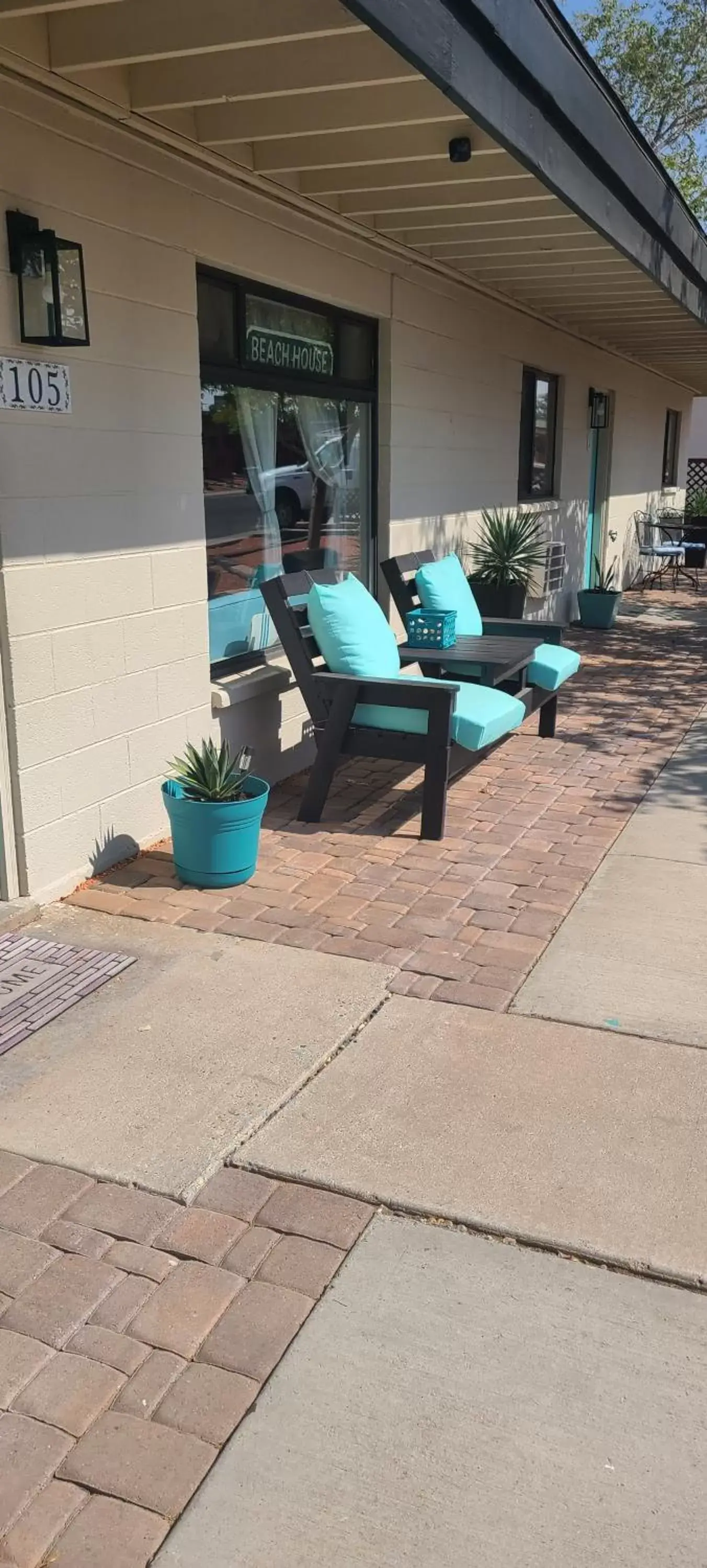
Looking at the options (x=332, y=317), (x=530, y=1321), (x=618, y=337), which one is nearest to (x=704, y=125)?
(x=618, y=337)

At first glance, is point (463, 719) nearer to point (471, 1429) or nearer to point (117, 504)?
point (117, 504)

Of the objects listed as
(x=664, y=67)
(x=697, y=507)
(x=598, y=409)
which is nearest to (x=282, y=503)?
(x=598, y=409)

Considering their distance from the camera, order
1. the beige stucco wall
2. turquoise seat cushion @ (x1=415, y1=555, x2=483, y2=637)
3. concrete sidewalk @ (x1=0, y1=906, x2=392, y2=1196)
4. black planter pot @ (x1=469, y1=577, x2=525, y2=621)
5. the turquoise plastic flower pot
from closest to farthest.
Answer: concrete sidewalk @ (x1=0, y1=906, x2=392, y2=1196) < the beige stucco wall < the turquoise plastic flower pot < turquoise seat cushion @ (x1=415, y1=555, x2=483, y2=637) < black planter pot @ (x1=469, y1=577, x2=525, y2=621)

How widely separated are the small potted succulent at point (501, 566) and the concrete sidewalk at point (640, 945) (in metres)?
3.42

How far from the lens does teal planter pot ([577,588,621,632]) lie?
11.9m

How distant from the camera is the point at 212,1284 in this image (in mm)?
2498

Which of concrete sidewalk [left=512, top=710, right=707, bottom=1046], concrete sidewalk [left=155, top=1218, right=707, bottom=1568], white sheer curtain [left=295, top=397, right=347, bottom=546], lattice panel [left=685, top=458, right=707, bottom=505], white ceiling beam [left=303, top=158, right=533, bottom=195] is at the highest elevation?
white ceiling beam [left=303, top=158, right=533, bottom=195]

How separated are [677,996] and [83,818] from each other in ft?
7.60

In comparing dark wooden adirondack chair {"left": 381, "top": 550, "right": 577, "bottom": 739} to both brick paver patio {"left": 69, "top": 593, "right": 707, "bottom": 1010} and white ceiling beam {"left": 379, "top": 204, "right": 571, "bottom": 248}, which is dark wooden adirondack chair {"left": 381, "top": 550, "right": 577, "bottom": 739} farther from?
white ceiling beam {"left": 379, "top": 204, "right": 571, "bottom": 248}

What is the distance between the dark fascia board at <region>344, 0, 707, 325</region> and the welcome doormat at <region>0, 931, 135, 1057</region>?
2.93 metres

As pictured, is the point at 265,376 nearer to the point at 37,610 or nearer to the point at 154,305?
the point at 154,305

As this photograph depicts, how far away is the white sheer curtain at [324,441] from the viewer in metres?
6.51

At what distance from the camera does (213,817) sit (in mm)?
4535

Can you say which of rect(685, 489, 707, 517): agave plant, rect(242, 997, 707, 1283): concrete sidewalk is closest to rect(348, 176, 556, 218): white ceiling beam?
rect(242, 997, 707, 1283): concrete sidewalk
